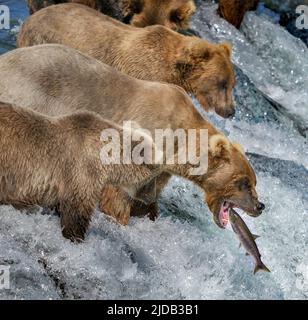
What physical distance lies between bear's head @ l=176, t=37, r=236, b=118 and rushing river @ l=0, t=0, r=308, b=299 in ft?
2.71

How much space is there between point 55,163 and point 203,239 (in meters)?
1.79

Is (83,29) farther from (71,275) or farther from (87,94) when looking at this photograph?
(71,275)

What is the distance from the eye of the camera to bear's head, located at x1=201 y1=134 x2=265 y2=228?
743 cm

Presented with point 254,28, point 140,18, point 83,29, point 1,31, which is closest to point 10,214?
point 83,29

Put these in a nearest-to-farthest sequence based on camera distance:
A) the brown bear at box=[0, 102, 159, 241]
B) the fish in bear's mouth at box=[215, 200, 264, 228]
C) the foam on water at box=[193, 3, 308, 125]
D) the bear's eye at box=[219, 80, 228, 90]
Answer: the brown bear at box=[0, 102, 159, 241], the fish in bear's mouth at box=[215, 200, 264, 228], the bear's eye at box=[219, 80, 228, 90], the foam on water at box=[193, 3, 308, 125]

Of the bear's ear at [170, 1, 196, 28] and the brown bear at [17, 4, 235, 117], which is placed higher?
the brown bear at [17, 4, 235, 117]

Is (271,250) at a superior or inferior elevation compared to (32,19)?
inferior

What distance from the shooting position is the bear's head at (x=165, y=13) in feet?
34.4

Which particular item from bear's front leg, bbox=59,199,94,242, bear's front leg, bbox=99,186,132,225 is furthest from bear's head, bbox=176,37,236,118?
bear's front leg, bbox=59,199,94,242

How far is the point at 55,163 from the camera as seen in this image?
675 cm

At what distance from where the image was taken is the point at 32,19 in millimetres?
9211

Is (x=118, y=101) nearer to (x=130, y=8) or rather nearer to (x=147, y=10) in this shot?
(x=147, y=10)

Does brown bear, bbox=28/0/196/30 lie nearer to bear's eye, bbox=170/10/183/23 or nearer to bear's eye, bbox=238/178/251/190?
bear's eye, bbox=170/10/183/23

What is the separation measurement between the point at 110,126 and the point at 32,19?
106 inches
